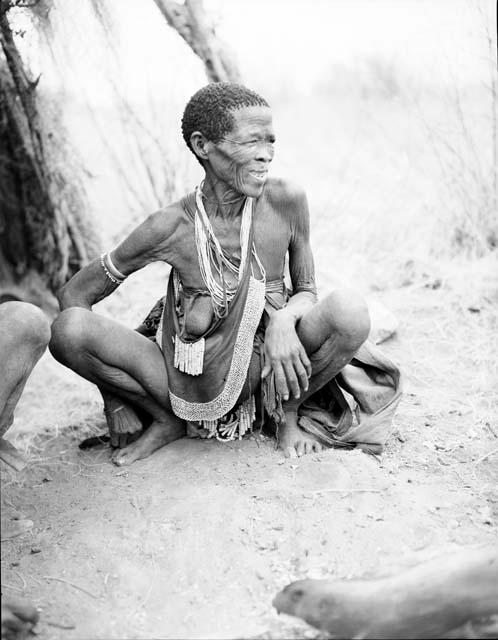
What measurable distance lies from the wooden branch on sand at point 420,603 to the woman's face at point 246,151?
59.5 inches

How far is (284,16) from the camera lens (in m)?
11.0

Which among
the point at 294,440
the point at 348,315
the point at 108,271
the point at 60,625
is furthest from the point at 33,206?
the point at 60,625

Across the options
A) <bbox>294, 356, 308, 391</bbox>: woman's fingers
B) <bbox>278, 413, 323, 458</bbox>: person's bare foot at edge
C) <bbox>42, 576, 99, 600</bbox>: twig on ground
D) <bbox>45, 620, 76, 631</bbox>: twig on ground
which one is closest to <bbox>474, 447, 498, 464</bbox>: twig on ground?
<bbox>278, 413, 323, 458</bbox>: person's bare foot at edge

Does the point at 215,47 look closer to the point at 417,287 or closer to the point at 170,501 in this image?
the point at 417,287

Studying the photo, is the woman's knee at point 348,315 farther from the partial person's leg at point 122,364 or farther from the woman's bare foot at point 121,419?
the woman's bare foot at point 121,419

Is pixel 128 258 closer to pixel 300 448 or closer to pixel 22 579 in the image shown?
pixel 300 448

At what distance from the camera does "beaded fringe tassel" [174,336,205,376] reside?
3156 millimetres

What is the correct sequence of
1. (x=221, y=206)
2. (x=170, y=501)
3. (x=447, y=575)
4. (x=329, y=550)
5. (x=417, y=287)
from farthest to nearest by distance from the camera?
(x=417, y=287)
(x=221, y=206)
(x=170, y=501)
(x=329, y=550)
(x=447, y=575)

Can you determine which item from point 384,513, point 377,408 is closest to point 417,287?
→ point 377,408

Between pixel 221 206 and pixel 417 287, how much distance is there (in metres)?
2.19

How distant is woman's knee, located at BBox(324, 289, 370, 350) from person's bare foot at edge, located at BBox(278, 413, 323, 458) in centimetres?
45

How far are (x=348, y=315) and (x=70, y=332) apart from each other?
107cm

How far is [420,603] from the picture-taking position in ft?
6.84

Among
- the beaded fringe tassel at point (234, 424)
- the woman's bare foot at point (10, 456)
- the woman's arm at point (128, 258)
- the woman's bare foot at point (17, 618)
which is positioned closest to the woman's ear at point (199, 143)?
the woman's arm at point (128, 258)
